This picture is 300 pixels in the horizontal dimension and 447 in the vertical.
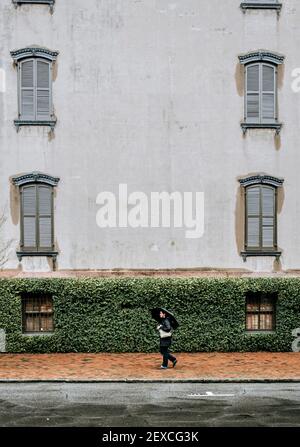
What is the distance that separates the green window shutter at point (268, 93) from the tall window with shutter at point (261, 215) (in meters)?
2.24

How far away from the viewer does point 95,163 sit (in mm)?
22938

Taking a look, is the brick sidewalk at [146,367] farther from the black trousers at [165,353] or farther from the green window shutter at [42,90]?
the green window shutter at [42,90]

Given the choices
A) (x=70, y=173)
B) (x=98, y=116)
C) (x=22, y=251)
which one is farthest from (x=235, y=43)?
(x=22, y=251)

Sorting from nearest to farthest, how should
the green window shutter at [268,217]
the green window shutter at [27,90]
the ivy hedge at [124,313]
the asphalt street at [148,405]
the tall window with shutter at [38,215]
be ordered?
the asphalt street at [148,405] → the ivy hedge at [124,313] → the tall window with shutter at [38,215] → the green window shutter at [27,90] → the green window shutter at [268,217]

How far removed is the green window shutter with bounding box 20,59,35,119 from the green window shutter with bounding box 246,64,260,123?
749cm

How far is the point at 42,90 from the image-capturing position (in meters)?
22.9

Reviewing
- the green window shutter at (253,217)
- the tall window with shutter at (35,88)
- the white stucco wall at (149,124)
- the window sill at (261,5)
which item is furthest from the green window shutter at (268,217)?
the tall window with shutter at (35,88)

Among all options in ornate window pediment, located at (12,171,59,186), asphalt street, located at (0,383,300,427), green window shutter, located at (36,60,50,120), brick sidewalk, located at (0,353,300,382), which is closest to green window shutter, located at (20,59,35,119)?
green window shutter, located at (36,60,50,120)

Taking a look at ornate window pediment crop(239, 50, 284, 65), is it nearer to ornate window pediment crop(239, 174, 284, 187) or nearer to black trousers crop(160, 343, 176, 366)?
ornate window pediment crop(239, 174, 284, 187)

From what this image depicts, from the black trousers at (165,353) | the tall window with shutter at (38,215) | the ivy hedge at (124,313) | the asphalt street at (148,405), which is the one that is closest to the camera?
the asphalt street at (148,405)

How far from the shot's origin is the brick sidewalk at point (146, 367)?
17.8 meters

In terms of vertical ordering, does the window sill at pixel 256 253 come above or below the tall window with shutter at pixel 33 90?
below
